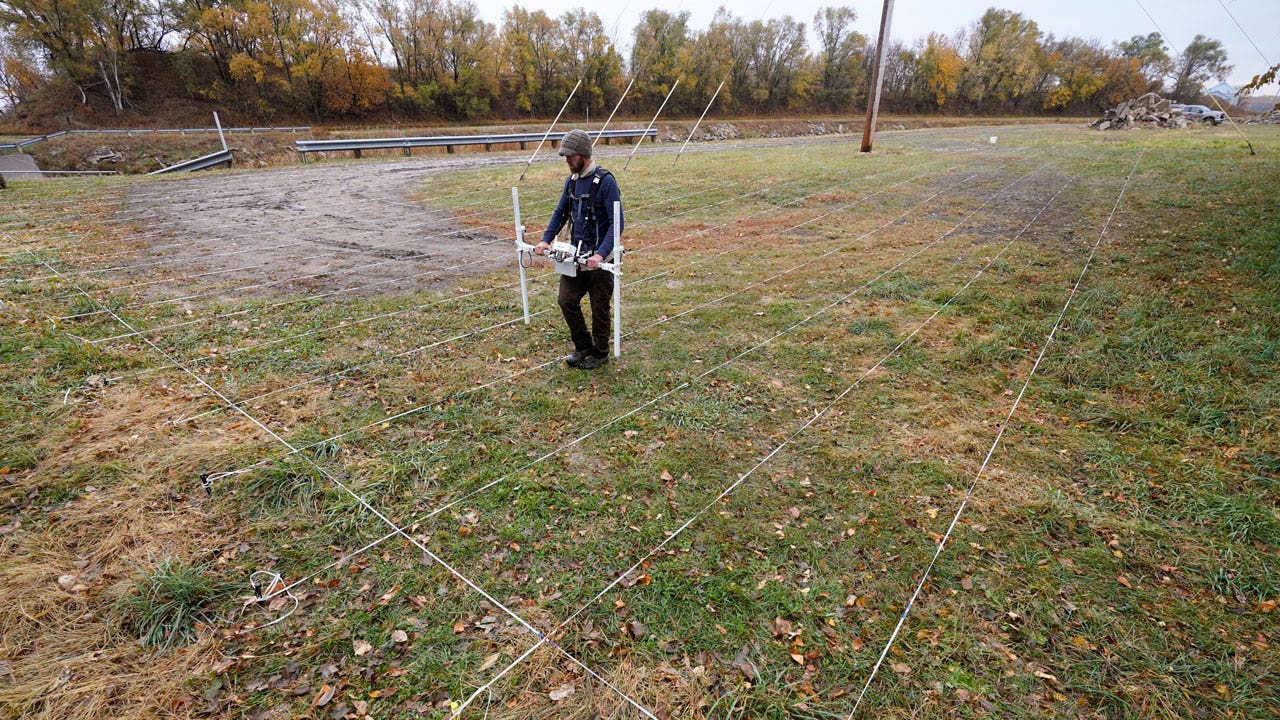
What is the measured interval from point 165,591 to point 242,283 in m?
5.88

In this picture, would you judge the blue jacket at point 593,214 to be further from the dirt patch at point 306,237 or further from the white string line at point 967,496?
the dirt patch at point 306,237

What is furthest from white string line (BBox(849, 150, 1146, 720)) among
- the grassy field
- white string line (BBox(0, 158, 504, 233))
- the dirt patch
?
white string line (BBox(0, 158, 504, 233))

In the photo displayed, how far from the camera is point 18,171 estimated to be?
66.9 ft

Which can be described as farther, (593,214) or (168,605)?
(593,214)

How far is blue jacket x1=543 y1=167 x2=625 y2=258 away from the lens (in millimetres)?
4832

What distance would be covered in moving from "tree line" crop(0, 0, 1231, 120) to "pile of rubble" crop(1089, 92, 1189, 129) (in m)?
2.93

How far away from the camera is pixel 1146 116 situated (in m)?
30.5

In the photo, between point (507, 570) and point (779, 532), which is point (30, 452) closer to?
point (507, 570)

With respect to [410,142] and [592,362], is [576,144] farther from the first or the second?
[410,142]

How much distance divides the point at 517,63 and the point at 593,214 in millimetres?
48179

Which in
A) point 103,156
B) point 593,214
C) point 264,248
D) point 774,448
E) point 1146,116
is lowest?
point 774,448

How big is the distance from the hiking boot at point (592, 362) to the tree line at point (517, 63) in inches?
851

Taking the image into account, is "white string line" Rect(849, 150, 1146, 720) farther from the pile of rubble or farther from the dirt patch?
the pile of rubble

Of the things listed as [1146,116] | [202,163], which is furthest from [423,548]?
[1146,116]
